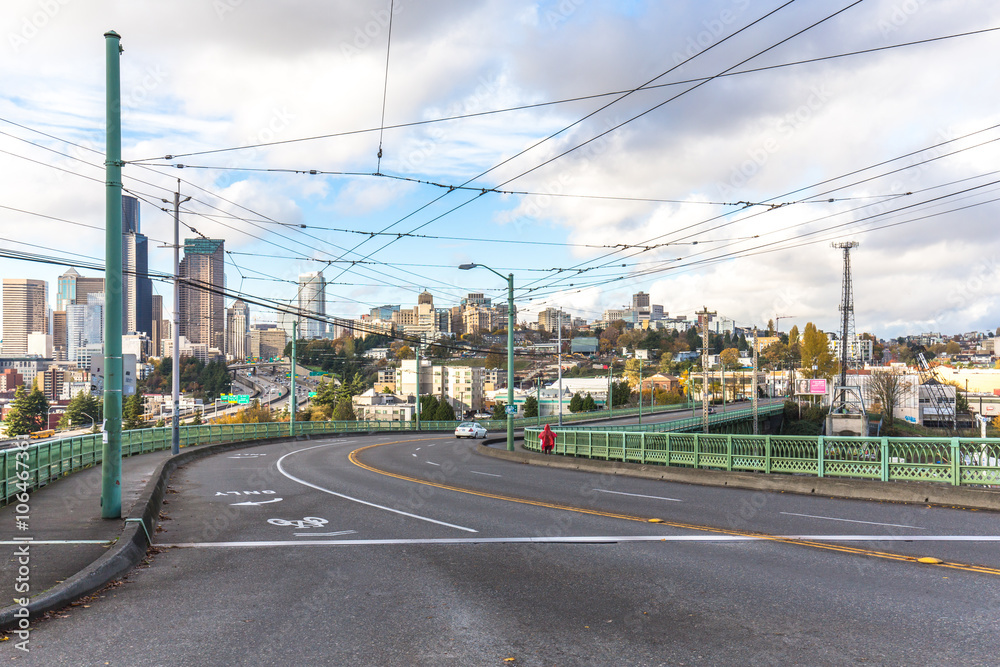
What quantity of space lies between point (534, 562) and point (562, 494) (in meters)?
8.52

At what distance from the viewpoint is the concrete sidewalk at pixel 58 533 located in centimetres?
799

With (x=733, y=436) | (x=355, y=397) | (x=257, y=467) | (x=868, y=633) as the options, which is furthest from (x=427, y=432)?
(x=355, y=397)

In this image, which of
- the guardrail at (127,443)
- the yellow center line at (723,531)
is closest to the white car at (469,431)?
the guardrail at (127,443)

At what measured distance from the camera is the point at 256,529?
40.7 ft

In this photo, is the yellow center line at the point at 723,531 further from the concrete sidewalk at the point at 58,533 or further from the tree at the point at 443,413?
the tree at the point at 443,413

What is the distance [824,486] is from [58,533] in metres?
16.2

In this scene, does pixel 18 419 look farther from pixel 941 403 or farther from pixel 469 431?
pixel 941 403

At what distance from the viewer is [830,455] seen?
61.7 feet

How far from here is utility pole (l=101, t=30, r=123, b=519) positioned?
11.5 meters

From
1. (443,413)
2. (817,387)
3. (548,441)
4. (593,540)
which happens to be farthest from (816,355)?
(593,540)

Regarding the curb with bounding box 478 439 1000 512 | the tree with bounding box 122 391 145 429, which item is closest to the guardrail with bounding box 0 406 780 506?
the curb with bounding box 478 439 1000 512

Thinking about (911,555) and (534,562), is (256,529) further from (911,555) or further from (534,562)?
(911,555)

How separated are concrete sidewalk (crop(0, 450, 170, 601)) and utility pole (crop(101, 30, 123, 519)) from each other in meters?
0.65

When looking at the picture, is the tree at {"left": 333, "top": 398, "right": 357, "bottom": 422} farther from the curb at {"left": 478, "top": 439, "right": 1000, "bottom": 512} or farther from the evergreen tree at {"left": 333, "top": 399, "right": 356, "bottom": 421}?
the curb at {"left": 478, "top": 439, "right": 1000, "bottom": 512}
